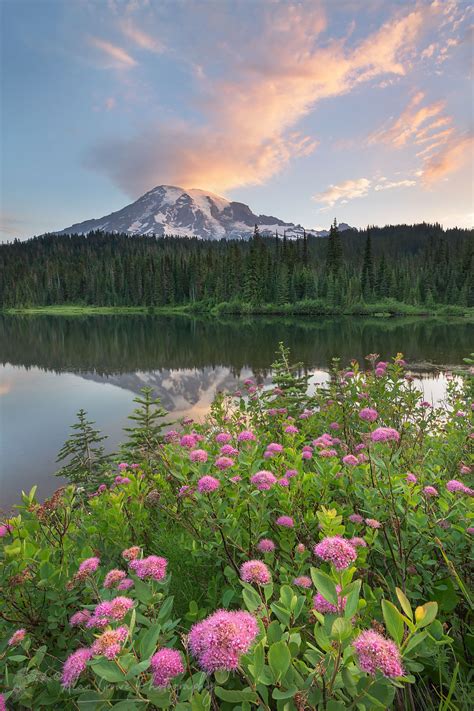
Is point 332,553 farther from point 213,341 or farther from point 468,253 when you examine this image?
point 468,253

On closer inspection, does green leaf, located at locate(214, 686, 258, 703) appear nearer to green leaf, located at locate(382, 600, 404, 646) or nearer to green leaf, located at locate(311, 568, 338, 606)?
green leaf, located at locate(311, 568, 338, 606)

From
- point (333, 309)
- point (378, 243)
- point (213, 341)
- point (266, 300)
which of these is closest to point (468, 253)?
point (333, 309)

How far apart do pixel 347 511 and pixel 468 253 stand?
111 m

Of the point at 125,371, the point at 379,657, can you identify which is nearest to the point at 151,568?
the point at 379,657

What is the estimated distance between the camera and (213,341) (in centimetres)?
3984

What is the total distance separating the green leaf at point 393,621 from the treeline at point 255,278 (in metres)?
80.4

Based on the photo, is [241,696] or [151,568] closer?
[241,696]

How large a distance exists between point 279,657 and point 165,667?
0.42 meters

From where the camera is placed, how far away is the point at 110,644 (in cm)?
122

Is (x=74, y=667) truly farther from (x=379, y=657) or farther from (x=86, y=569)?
(x=379, y=657)

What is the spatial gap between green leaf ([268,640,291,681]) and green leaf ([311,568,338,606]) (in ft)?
0.69

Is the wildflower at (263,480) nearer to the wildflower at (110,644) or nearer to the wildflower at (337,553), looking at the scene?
the wildflower at (337,553)

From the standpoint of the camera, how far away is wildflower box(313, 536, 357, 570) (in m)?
1.45

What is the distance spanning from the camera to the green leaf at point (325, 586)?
124 centimetres
